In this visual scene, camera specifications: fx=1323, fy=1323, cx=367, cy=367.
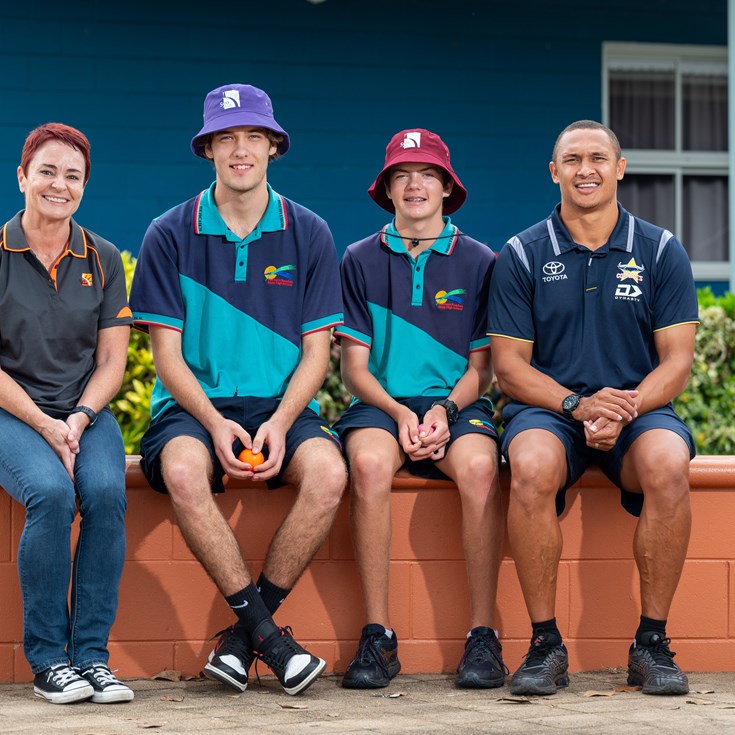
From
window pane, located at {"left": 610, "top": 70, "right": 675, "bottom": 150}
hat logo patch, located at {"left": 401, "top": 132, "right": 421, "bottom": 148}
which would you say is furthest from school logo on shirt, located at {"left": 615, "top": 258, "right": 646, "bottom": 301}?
window pane, located at {"left": 610, "top": 70, "right": 675, "bottom": 150}

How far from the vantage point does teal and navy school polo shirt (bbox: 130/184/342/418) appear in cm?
516

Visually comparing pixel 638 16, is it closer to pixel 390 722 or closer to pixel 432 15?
pixel 432 15

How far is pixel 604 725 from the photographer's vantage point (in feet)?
13.8

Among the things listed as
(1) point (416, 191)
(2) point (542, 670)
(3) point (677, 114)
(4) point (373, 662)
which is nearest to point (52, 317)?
(1) point (416, 191)

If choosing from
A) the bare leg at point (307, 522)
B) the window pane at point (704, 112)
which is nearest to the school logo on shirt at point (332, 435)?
the bare leg at point (307, 522)

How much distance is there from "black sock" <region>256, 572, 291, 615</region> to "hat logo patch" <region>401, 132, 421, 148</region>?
191 centimetres

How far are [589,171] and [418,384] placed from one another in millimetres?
1089

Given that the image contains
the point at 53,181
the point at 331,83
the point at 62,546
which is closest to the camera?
the point at 62,546

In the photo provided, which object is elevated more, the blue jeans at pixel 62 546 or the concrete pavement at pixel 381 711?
the blue jeans at pixel 62 546

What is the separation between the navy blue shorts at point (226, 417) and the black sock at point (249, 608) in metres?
0.50

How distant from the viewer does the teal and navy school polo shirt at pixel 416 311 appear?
5371 millimetres

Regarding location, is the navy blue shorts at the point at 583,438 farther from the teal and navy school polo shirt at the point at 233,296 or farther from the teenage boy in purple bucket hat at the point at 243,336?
the teal and navy school polo shirt at the point at 233,296

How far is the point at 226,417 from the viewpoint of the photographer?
5113 millimetres

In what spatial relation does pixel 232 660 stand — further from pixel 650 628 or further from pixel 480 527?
pixel 650 628
